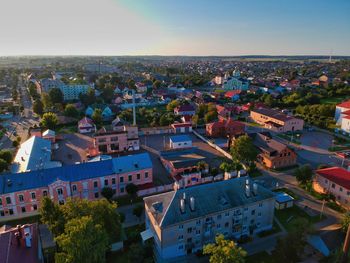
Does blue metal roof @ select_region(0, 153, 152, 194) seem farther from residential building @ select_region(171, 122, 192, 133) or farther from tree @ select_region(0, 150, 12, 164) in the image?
residential building @ select_region(171, 122, 192, 133)

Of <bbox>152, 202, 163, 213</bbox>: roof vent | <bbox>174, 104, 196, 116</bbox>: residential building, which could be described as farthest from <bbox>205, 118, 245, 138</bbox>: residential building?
<bbox>152, 202, 163, 213</bbox>: roof vent

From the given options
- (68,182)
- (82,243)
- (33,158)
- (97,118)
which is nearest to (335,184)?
(82,243)

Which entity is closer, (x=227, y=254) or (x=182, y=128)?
(x=227, y=254)

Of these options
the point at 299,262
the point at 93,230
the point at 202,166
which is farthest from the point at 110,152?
the point at 299,262

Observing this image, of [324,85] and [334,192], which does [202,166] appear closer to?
[334,192]

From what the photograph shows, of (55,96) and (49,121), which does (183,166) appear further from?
(55,96)

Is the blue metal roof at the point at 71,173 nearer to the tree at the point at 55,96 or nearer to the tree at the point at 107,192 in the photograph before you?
the tree at the point at 107,192
